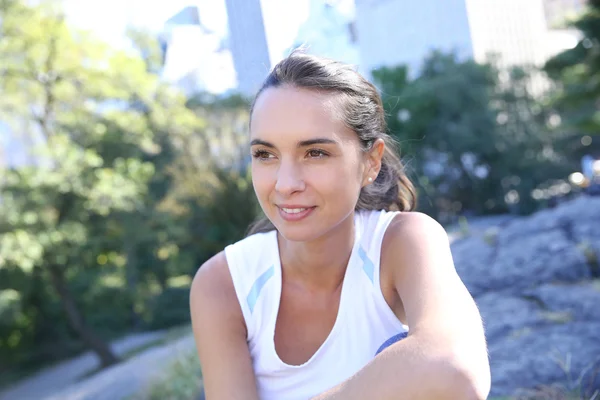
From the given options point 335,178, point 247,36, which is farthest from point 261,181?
point 247,36

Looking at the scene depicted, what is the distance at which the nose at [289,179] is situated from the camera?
1.34 m

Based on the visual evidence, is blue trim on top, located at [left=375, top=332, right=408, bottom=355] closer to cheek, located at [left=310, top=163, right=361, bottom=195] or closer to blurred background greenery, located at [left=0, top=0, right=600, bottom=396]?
cheek, located at [left=310, top=163, right=361, bottom=195]

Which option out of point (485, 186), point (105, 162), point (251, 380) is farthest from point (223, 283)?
point (485, 186)

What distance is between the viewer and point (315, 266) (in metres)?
1.54

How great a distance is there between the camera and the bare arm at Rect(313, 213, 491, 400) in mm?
1021

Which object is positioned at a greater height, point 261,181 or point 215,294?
point 261,181

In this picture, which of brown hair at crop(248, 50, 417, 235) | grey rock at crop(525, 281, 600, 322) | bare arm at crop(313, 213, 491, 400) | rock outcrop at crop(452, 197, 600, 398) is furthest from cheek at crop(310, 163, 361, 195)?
grey rock at crop(525, 281, 600, 322)

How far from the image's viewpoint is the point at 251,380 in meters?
1.42

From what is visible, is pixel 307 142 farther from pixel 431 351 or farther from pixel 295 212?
pixel 431 351

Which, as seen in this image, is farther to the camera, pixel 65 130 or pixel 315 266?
pixel 65 130

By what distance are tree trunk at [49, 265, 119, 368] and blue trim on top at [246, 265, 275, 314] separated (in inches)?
354

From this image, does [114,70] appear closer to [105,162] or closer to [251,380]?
[105,162]

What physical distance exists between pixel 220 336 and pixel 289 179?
0.41 meters

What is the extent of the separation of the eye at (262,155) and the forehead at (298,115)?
38mm
